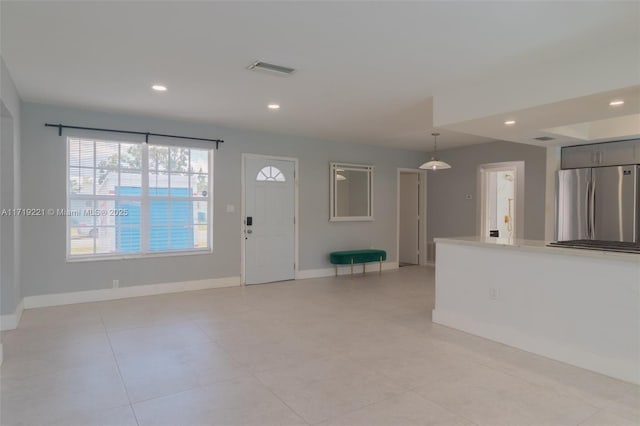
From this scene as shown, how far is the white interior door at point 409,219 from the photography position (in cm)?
857

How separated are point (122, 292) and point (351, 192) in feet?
13.8

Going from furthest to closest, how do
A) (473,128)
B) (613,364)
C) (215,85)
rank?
1. (473,128)
2. (215,85)
3. (613,364)

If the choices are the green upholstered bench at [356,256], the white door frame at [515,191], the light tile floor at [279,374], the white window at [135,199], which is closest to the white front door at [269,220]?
the white window at [135,199]

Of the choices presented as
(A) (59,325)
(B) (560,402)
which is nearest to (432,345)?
(B) (560,402)

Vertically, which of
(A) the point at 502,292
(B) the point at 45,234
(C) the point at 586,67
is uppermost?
(C) the point at 586,67

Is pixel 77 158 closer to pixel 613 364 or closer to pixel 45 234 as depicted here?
pixel 45 234

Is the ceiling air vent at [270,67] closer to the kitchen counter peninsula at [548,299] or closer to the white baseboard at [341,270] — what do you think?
the kitchen counter peninsula at [548,299]

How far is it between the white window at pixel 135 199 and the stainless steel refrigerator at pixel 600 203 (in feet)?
17.4

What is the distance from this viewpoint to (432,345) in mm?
3488

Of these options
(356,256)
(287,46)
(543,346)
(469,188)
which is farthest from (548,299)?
(469,188)

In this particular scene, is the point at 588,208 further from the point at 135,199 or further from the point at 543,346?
the point at 135,199

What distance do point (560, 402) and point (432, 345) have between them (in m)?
1.16

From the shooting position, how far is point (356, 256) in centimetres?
699

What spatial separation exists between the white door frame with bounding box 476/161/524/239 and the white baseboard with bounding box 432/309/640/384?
290 cm
